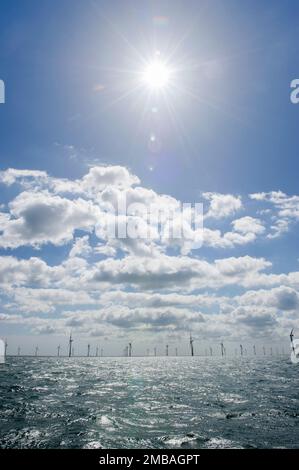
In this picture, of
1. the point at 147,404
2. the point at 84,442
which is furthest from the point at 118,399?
the point at 84,442

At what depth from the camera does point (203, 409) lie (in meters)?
32.2

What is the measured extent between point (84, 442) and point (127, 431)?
3833mm
